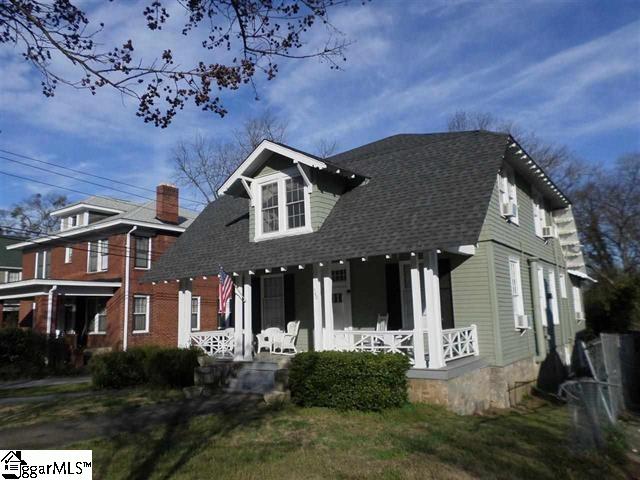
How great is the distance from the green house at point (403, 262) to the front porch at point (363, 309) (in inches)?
1.4

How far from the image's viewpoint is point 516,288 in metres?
13.6

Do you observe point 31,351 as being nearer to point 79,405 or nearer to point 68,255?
point 68,255

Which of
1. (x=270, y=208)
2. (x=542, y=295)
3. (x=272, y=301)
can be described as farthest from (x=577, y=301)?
(x=270, y=208)

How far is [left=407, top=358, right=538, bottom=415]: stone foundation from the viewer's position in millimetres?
9586

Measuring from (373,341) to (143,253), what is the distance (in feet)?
57.0

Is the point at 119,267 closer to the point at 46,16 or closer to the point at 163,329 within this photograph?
the point at 163,329

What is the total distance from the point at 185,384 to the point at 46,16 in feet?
32.0

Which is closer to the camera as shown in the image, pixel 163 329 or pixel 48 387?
pixel 48 387

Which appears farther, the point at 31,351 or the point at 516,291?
the point at 31,351

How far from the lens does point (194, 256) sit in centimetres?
1548

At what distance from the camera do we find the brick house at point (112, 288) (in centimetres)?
2286

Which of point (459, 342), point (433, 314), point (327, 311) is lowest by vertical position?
point (459, 342)

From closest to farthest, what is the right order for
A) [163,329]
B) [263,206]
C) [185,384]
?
[185,384] → [263,206] → [163,329]

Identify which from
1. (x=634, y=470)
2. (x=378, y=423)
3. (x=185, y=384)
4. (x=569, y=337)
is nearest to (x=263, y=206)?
(x=185, y=384)
